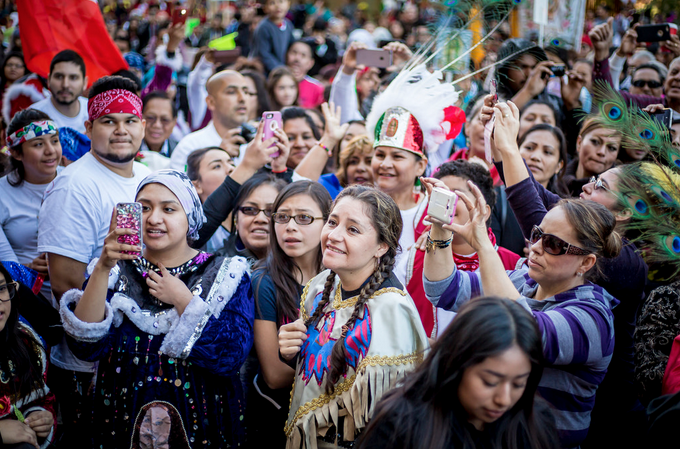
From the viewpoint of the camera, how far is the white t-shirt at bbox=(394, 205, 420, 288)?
300cm

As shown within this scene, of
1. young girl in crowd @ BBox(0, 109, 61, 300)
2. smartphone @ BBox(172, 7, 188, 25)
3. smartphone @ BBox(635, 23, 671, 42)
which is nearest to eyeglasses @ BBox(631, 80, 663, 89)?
smartphone @ BBox(635, 23, 671, 42)

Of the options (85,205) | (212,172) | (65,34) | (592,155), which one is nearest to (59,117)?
(65,34)

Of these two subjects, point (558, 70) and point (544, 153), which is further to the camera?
point (558, 70)

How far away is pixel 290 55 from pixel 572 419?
656 centimetres

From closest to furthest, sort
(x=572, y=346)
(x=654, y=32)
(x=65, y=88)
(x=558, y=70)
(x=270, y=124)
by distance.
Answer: (x=572, y=346)
(x=270, y=124)
(x=558, y=70)
(x=65, y=88)
(x=654, y=32)

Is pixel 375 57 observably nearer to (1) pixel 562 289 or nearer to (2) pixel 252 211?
(2) pixel 252 211

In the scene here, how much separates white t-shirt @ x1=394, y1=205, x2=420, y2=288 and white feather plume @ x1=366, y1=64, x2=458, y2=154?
542 mm

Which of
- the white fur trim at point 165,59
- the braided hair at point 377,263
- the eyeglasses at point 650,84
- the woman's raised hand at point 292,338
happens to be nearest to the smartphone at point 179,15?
the white fur trim at point 165,59

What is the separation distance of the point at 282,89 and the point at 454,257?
374 centimetres

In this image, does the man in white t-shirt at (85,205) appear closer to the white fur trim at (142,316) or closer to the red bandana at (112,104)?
the red bandana at (112,104)

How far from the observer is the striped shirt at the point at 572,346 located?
78.7 inches

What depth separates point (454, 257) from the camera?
3.01 meters

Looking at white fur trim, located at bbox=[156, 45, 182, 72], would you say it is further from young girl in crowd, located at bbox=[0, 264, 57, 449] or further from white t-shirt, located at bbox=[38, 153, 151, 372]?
young girl in crowd, located at bbox=[0, 264, 57, 449]

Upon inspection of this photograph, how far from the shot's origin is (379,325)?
7.02 ft
